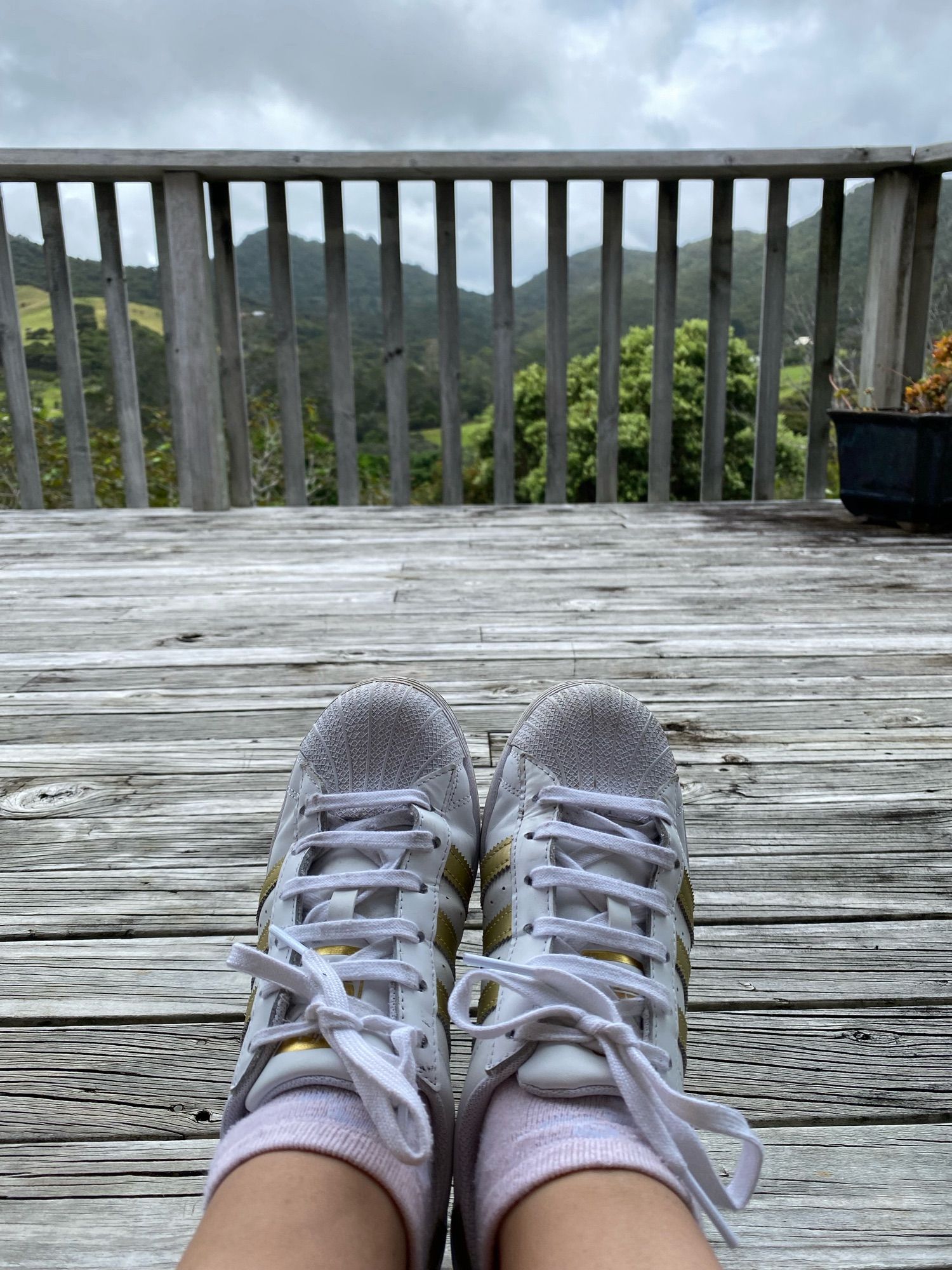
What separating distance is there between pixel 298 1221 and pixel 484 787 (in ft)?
1.98

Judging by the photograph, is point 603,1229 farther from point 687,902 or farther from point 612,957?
point 687,902

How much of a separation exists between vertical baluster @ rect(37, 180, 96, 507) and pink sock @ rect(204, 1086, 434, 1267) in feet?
8.28

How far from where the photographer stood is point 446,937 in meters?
0.69

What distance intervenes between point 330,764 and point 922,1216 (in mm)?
535

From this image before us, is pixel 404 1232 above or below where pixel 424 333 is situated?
below

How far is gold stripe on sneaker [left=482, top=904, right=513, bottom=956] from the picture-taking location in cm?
68

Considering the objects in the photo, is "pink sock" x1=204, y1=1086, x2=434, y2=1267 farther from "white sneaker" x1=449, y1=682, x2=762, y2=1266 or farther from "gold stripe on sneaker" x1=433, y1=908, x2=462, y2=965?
"gold stripe on sneaker" x1=433, y1=908, x2=462, y2=965

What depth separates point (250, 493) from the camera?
9.46 ft

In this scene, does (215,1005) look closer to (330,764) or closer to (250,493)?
(330,764)

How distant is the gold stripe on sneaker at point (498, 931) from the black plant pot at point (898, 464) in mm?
2012

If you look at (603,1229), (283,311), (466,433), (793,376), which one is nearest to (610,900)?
(603,1229)

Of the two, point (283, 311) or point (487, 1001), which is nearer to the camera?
point (487, 1001)

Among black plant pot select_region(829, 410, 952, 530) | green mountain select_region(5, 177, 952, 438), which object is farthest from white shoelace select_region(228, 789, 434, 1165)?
green mountain select_region(5, 177, 952, 438)

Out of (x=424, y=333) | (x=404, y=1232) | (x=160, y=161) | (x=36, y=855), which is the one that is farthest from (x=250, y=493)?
(x=424, y=333)
